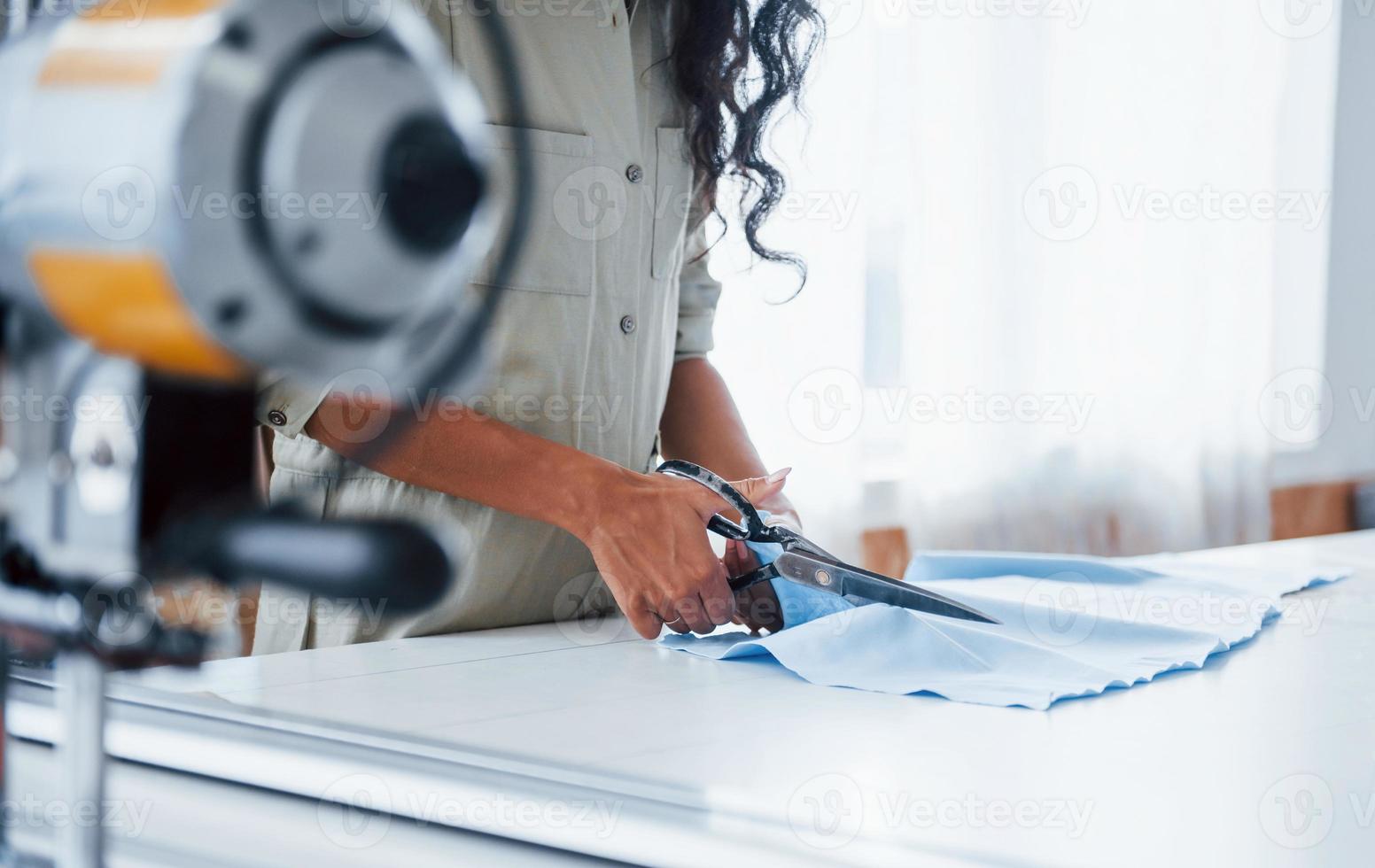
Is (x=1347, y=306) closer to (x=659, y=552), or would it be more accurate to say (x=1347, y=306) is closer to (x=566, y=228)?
(x=566, y=228)

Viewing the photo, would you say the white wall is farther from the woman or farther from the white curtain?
the woman

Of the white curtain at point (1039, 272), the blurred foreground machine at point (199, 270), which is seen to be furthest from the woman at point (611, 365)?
the white curtain at point (1039, 272)

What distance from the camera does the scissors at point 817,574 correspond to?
33.5 inches

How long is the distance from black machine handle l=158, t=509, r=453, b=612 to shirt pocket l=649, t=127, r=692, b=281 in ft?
2.90

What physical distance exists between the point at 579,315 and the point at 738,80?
283 millimetres

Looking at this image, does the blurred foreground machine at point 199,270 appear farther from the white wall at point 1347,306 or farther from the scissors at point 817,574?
the white wall at point 1347,306

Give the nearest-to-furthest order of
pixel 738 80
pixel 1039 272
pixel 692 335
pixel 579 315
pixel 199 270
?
pixel 199 270
pixel 579 315
pixel 738 80
pixel 692 335
pixel 1039 272

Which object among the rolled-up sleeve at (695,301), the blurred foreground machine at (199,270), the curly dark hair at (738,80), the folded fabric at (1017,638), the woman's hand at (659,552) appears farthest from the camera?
the rolled-up sleeve at (695,301)

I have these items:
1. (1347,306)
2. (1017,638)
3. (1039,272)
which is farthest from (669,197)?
(1347,306)

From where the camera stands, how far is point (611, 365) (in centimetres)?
107

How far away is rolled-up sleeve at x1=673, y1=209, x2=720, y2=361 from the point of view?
1252 millimetres

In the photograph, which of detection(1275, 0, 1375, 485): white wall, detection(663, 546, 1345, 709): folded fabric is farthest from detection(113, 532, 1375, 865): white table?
detection(1275, 0, 1375, 485): white wall

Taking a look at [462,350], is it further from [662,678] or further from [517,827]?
[662,678]

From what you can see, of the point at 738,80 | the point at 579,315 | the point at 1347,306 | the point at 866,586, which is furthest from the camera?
the point at 1347,306
